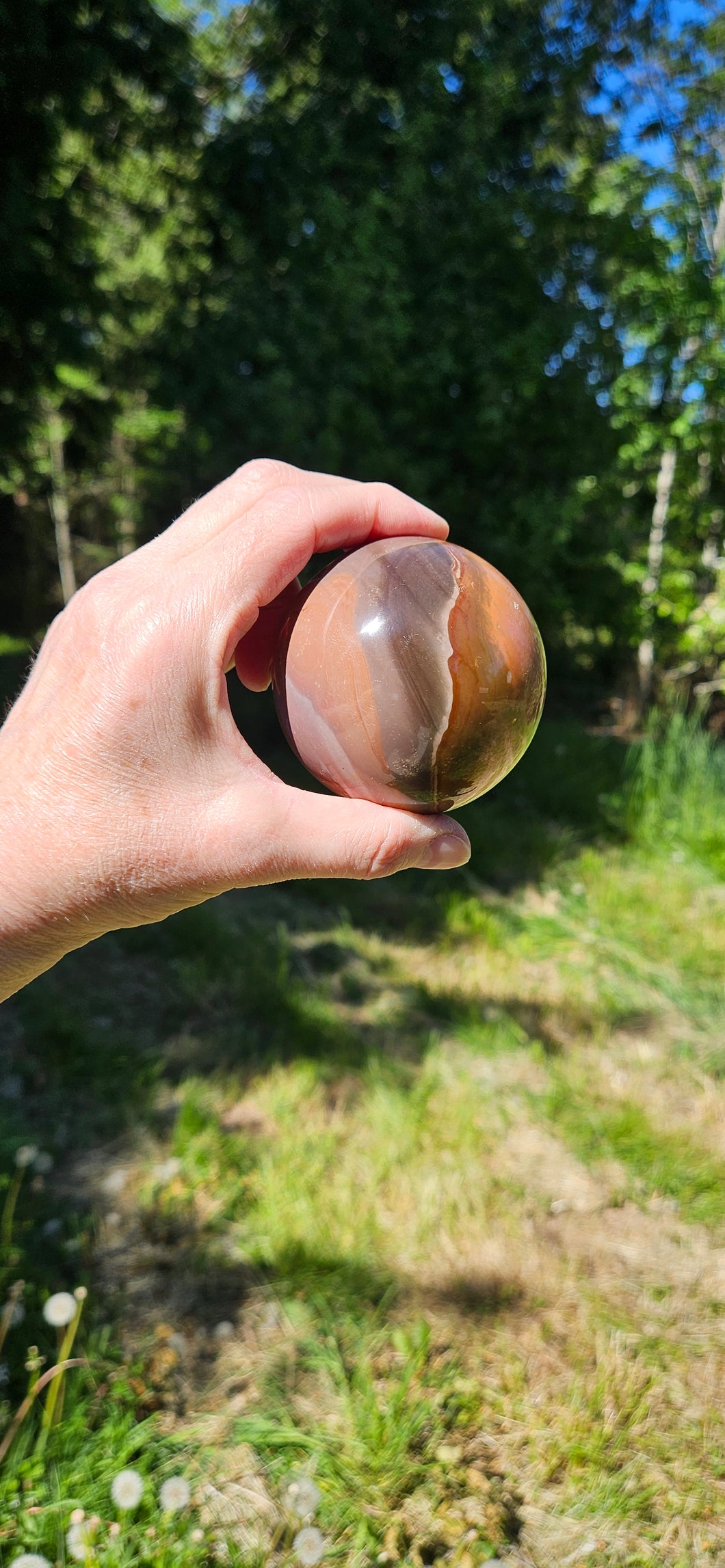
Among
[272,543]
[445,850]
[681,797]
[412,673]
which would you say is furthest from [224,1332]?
[681,797]

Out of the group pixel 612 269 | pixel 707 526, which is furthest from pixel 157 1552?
pixel 612 269

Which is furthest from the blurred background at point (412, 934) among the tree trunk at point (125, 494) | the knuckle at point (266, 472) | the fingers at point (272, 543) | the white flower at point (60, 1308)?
the knuckle at point (266, 472)

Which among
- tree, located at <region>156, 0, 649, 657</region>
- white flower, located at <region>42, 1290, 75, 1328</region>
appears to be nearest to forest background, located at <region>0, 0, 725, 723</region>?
tree, located at <region>156, 0, 649, 657</region>

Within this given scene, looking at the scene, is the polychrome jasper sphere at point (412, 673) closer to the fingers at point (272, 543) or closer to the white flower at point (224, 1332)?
the fingers at point (272, 543)

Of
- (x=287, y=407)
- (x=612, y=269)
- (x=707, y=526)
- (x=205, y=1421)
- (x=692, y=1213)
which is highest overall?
(x=612, y=269)

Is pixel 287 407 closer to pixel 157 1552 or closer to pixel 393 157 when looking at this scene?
pixel 393 157

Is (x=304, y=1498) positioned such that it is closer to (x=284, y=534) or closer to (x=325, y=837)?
(x=325, y=837)
